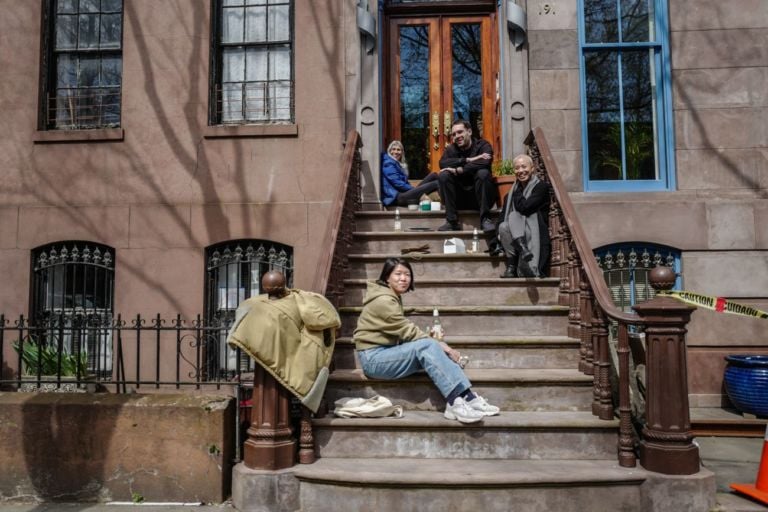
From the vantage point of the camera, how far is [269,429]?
4.44 metres

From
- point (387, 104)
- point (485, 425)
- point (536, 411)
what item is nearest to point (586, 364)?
point (536, 411)

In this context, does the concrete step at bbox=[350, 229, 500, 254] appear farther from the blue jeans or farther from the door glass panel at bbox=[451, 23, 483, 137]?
the door glass panel at bbox=[451, 23, 483, 137]

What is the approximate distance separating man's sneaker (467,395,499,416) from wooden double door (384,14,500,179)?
4959 millimetres

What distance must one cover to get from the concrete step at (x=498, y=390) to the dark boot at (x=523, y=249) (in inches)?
61.7

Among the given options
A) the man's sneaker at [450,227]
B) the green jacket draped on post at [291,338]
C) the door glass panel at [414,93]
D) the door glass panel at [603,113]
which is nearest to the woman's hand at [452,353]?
the green jacket draped on post at [291,338]

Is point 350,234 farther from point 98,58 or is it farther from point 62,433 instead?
point 98,58

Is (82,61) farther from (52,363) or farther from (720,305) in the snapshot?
(720,305)

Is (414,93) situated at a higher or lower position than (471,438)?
higher

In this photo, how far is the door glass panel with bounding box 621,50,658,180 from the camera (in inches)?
330

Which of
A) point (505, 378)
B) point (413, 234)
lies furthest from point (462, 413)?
point (413, 234)

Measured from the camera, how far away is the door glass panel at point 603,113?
8.41 m

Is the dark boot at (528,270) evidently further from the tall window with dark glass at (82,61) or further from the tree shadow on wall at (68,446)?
the tall window with dark glass at (82,61)

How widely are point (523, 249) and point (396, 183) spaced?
249 centimetres

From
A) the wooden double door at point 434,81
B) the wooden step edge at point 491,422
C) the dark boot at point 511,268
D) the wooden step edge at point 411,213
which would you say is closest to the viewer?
the wooden step edge at point 491,422
